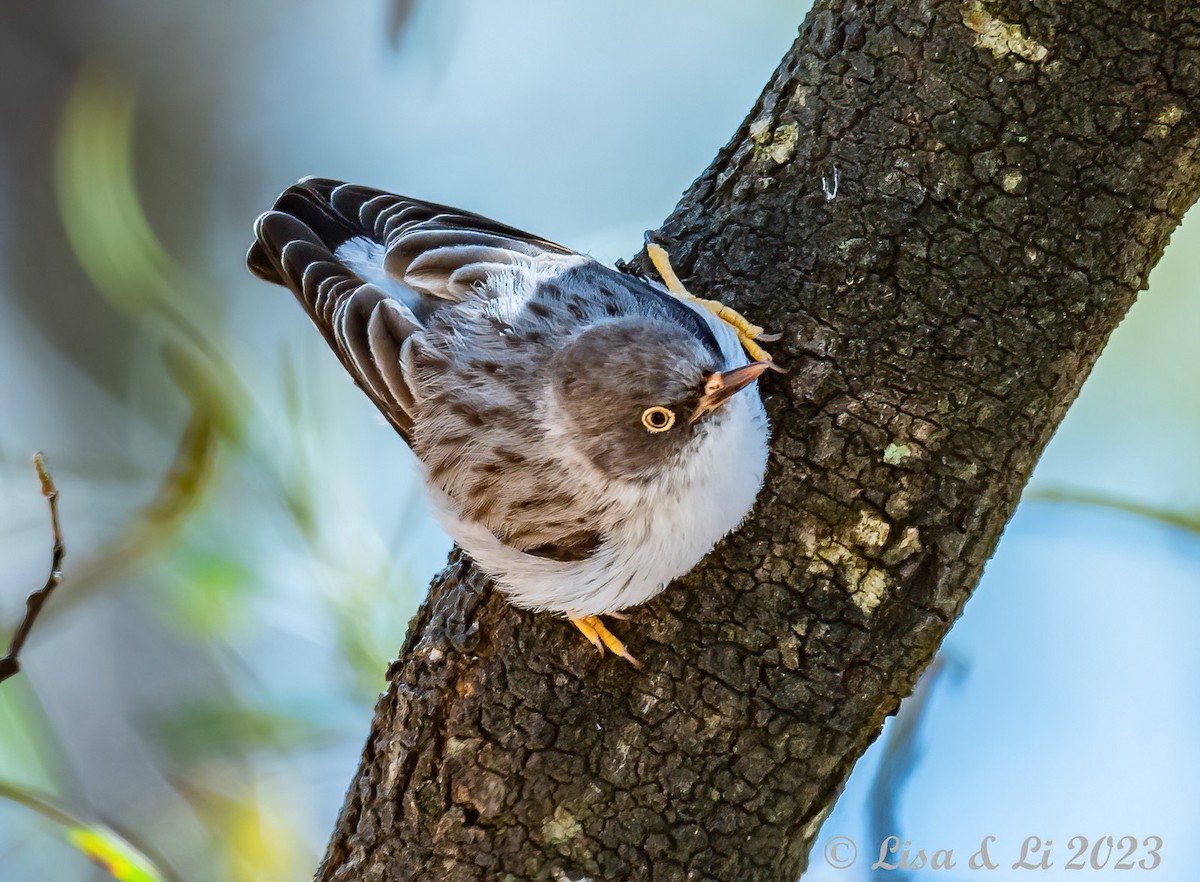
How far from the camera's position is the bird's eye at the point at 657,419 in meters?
2.25

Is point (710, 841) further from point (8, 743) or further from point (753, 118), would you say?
point (8, 743)

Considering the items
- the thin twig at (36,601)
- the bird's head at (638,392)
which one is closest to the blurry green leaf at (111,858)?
the thin twig at (36,601)

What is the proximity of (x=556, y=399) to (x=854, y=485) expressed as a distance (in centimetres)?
69

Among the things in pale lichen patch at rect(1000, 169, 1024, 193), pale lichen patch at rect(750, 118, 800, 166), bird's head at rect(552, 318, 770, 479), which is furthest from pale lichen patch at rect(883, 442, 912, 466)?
pale lichen patch at rect(750, 118, 800, 166)

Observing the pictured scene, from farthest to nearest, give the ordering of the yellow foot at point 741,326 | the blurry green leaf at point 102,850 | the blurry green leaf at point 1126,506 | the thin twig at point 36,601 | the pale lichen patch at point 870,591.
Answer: the blurry green leaf at point 1126,506, the blurry green leaf at point 102,850, the yellow foot at point 741,326, the pale lichen patch at point 870,591, the thin twig at point 36,601

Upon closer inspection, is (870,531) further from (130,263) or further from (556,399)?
(130,263)

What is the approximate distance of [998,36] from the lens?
236cm

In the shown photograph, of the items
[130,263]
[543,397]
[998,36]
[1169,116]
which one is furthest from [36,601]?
[130,263]

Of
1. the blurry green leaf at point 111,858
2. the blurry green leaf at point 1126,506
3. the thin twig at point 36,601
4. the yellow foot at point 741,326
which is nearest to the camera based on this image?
the thin twig at point 36,601

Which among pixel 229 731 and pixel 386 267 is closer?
pixel 386 267

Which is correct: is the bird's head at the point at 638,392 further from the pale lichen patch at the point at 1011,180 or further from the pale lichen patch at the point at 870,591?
the pale lichen patch at the point at 1011,180

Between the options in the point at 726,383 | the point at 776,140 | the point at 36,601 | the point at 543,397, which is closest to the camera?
the point at 36,601

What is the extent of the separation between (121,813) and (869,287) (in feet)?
12.3

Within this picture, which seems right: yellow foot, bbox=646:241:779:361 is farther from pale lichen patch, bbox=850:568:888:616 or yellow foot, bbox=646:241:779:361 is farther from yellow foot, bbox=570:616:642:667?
yellow foot, bbox=570:616:642:667
